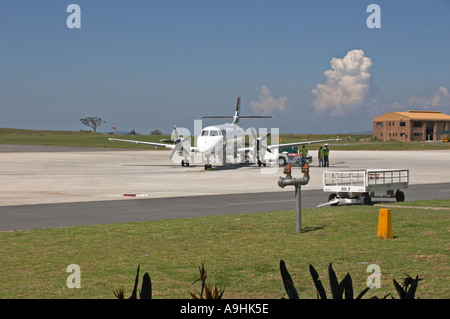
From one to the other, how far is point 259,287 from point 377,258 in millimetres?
3417

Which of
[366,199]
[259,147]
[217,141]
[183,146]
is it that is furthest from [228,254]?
[259,147]

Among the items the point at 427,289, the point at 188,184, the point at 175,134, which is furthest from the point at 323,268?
the point at 175,134

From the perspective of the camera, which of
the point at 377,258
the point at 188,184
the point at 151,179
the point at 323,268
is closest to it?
the point at 323,268

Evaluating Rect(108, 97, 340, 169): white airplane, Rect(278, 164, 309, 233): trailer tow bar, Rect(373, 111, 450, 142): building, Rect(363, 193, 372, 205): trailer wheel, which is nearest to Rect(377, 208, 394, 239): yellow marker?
Rect(278, 164, 309, 233): trailer tow bar

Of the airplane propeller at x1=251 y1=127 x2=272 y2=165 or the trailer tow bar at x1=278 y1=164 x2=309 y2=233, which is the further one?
the airplane propeller at x1=251 y1=127 x2=272 y2=165

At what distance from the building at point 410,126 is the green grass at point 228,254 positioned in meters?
152

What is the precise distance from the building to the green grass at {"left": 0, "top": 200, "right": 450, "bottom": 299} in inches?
5988

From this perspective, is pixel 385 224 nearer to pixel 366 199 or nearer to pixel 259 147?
pixel 366 199

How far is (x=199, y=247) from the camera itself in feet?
43.2

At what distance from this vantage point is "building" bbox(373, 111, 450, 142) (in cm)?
16250

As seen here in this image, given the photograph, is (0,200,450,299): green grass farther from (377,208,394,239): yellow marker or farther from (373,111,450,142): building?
(373,111,450,142): building

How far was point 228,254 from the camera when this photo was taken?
40.2ft
